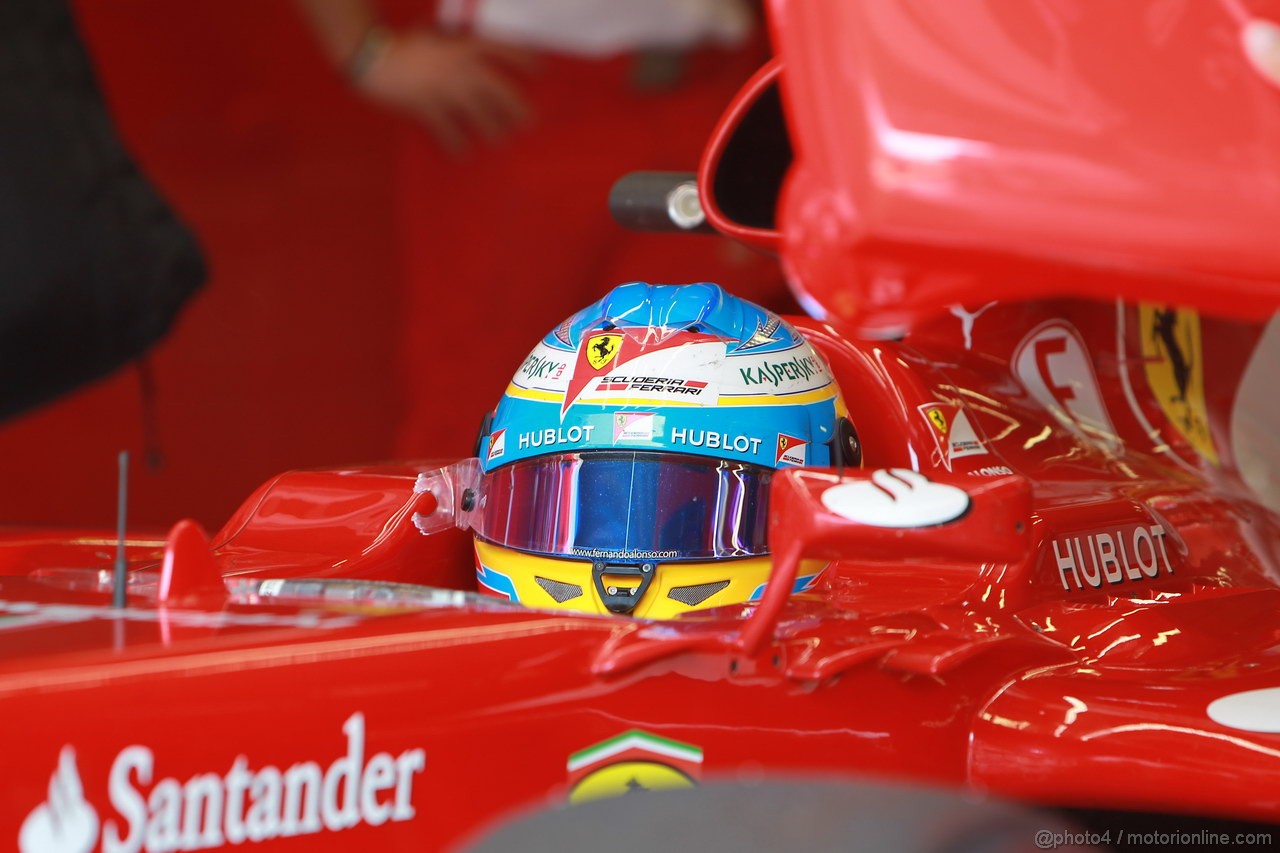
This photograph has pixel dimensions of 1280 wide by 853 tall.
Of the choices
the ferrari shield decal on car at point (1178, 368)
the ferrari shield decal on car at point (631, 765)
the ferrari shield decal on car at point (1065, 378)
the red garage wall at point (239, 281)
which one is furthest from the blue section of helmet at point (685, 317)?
the red garage wall at point (239, 281)

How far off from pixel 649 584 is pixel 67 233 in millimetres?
1541

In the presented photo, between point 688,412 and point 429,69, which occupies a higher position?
point 429,69

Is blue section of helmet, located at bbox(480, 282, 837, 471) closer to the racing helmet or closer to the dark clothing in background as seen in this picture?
the racing helmet

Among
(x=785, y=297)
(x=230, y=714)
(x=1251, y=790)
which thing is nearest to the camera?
(x=230, y=714)

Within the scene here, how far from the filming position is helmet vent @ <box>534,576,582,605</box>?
1.74 m

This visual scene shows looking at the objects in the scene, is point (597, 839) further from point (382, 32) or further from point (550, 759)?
point (382, 32)

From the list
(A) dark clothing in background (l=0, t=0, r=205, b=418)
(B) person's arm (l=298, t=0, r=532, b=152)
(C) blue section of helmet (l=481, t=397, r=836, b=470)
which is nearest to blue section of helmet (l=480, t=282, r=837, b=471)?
(C) blue section of helmet (l=481, t=397, r=836, b=470)

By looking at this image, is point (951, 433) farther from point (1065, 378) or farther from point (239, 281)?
point (239, 281)

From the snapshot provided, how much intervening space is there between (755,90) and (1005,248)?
0.94m

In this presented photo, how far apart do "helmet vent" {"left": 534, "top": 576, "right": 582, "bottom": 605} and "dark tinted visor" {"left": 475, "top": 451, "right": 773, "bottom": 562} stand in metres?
0.04

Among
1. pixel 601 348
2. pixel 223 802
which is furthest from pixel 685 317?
pixel 223 802

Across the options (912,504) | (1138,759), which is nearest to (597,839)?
(912,504)

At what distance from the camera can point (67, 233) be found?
275 centimetres

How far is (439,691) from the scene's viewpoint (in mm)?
1274
